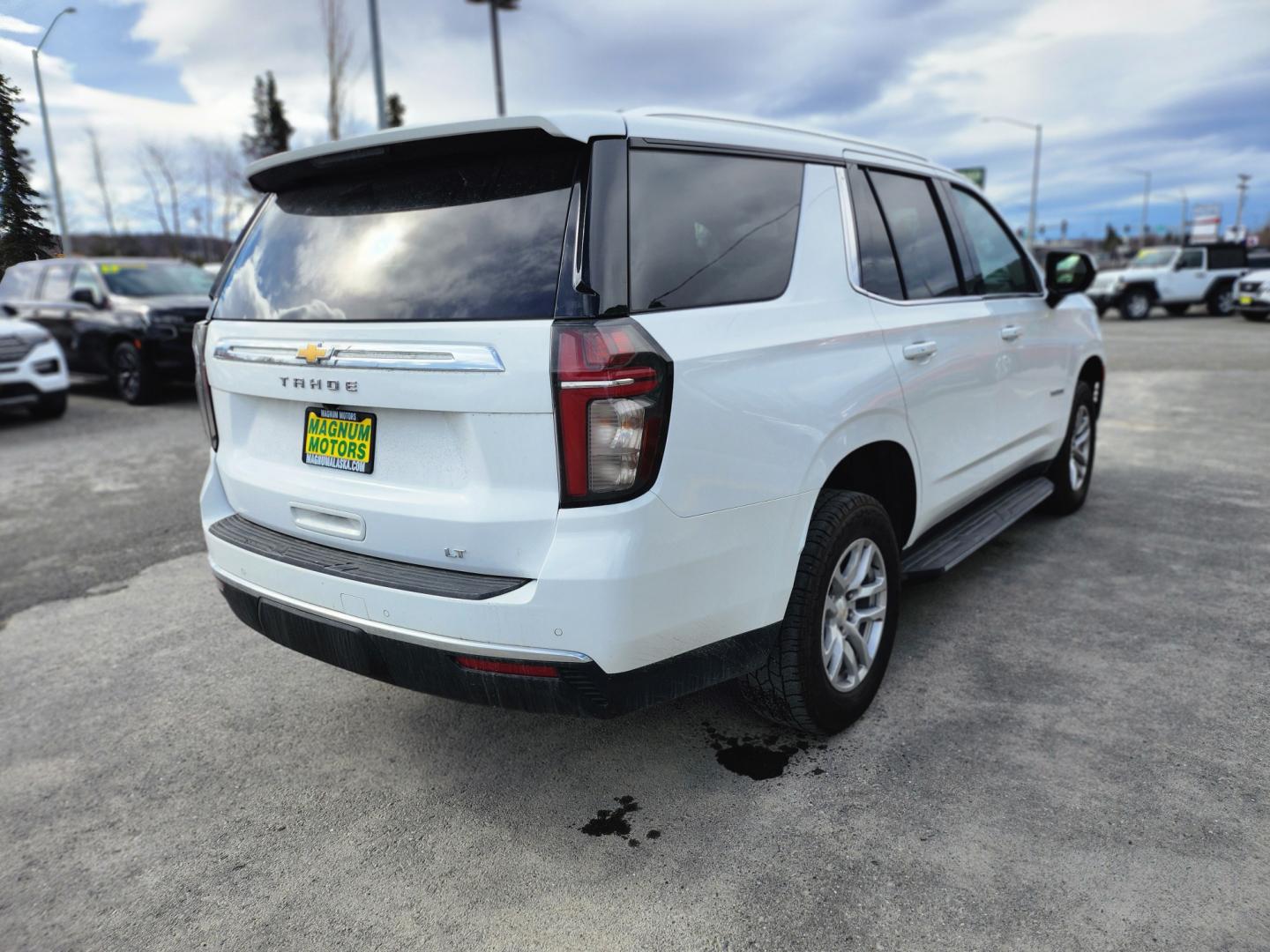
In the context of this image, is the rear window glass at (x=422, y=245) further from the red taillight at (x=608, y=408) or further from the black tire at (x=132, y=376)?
the black tire at (x=132, y=376)

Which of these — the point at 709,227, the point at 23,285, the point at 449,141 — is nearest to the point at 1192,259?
the point at 23,285

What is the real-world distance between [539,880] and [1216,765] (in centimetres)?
204

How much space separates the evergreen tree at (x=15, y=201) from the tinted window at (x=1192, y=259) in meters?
26.8

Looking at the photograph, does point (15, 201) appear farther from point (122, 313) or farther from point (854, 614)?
point (122, 313)

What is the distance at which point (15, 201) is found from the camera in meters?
2.02

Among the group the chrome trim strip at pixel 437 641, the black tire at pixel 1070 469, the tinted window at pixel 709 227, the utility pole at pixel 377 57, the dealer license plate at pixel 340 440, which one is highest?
the utility pole at pixel 377 57

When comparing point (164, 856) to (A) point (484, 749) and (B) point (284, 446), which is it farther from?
(B) point (284, 446)

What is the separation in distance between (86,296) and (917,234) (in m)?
10.9

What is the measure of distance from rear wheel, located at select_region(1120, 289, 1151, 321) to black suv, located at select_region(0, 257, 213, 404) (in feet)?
71.5

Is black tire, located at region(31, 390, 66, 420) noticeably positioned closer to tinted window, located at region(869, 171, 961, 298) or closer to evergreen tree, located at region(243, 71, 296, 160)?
tinted window, located at region(869, 171, 961, 298)

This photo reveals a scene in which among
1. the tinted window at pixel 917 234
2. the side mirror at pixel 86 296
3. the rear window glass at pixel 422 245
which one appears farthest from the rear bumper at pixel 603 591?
the side mirror at pixel 86 296

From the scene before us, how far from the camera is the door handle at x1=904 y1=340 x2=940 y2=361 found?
3125 mm

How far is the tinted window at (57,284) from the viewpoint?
466 inches

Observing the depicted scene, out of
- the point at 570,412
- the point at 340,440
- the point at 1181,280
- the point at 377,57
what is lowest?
the point at 1181,280
